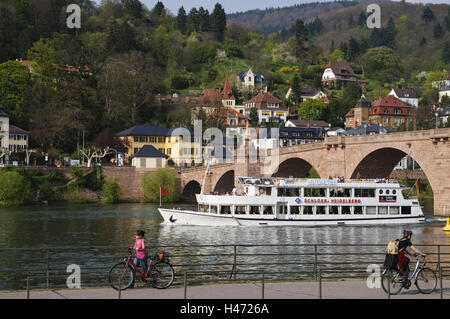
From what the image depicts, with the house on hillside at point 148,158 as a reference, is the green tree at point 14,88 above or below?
above

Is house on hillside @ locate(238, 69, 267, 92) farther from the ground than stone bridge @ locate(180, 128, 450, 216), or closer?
farther from the ground

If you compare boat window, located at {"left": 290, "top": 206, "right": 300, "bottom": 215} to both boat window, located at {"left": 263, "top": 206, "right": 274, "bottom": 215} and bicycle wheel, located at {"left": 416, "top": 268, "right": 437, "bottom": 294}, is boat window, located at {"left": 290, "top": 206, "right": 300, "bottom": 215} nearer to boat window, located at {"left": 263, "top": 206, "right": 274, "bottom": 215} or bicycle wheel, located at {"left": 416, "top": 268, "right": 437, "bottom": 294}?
boat window, located at {"left": 263, "top": 206, "right": 274, "bottom": 215}

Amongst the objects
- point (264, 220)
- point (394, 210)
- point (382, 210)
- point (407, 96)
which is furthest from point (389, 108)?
point (264, 220)

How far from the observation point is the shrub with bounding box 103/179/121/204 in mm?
104250

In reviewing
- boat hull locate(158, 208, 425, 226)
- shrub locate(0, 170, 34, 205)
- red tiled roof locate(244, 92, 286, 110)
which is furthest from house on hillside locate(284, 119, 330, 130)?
boat hull locate(158, 208, 425, 226)

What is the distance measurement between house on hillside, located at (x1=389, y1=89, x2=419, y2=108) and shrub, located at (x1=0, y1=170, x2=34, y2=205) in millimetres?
121355

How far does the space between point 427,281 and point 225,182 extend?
83.1 m

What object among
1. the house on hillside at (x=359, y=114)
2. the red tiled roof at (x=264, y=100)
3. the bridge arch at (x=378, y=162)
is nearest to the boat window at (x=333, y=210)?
the bridge arch at (x=378, y=162)

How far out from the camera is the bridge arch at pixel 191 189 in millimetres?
110062

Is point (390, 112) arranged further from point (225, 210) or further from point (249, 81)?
point (225, 210)

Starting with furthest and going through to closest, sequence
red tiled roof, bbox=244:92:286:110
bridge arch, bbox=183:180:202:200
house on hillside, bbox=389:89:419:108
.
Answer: house on hillside, bbox=389:89:419:108 < red tiled roof, bbox=244:92:286:110 < bridge arch, bbox=183:180:202:200

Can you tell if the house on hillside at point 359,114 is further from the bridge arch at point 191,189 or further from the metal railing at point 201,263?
the metal railing at point 201,263

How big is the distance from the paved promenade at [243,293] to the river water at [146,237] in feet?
55.9
